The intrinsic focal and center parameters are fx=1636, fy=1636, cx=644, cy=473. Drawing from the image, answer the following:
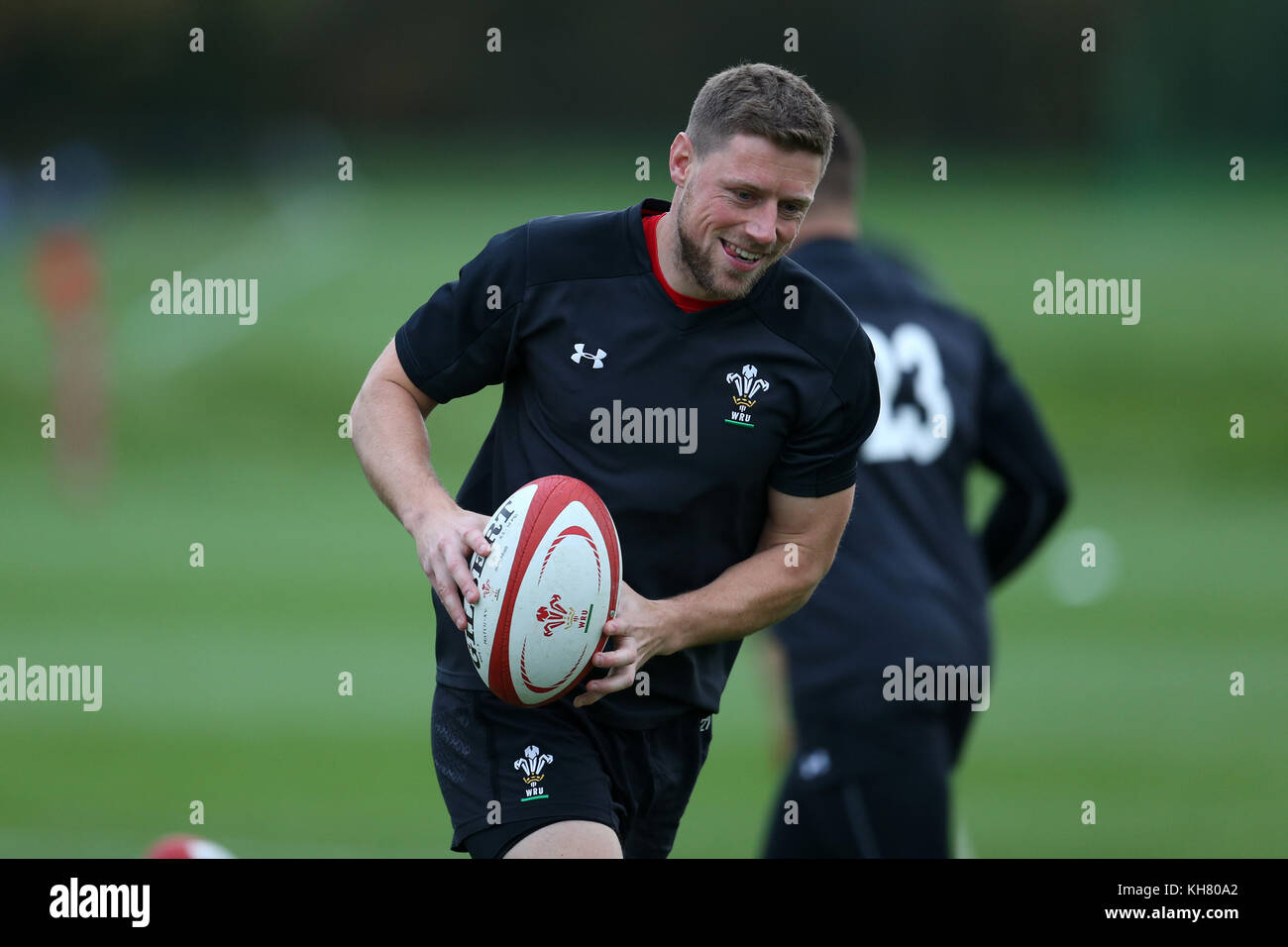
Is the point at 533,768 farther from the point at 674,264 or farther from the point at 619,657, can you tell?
the point at 674,264

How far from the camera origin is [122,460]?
19688mm

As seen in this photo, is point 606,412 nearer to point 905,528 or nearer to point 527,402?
point 527,402

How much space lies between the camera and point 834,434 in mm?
4344

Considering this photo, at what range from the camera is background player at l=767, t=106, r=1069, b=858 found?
586 cm

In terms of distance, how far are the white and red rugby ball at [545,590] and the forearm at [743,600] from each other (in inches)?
8.4

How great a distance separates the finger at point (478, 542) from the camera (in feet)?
13.2

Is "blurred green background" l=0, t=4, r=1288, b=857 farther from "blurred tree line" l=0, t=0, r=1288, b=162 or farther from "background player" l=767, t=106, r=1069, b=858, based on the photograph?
"background player" l=767, t=106, r=1069, b=858

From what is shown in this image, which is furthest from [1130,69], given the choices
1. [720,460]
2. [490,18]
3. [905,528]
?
[720,460]

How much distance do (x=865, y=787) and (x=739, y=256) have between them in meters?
2.47

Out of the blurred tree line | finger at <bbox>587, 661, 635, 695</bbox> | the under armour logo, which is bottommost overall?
finger at <bbox>587, 661, 635, 695</bbox>

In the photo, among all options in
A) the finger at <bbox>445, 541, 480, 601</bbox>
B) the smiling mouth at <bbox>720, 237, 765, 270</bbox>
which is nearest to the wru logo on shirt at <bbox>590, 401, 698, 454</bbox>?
the smiling mouth at <bbox>720, 237, 765, 270</bbox>

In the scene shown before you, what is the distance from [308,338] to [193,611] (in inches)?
527

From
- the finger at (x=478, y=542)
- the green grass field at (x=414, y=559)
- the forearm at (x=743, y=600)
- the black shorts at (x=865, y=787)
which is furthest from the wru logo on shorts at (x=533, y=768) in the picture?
A: the green grass field at (x=414, y=559)

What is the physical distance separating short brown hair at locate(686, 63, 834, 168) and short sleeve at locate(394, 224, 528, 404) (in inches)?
23.3
